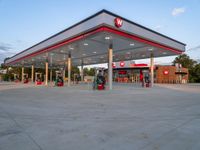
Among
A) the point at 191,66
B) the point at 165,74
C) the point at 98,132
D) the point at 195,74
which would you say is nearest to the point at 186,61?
the point at 191,66

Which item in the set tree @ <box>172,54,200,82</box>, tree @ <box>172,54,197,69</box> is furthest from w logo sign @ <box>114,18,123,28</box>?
tree @ <box>172,54,197,69</box>

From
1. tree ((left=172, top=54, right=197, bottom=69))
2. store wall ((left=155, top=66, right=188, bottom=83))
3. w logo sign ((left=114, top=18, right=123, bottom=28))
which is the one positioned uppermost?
tree ((left=172, top=54, right=197, bottom=69))

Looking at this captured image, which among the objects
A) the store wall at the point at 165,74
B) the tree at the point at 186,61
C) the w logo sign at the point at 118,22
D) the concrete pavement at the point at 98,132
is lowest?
the concrete pavement at the point at 98,132

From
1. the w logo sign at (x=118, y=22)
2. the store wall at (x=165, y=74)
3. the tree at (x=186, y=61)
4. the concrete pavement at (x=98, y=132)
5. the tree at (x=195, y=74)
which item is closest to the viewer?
the concrete pavement at (x=98, y=132)

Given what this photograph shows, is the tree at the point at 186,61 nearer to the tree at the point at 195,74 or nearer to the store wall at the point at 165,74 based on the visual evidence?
the tree at the point at 195,74

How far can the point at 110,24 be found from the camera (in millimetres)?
12078

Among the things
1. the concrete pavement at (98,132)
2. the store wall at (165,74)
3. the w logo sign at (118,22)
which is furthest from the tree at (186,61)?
the concrete pavement at (98,132)

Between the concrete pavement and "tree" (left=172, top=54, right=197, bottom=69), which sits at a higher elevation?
"tree" (left=172, top=54, right=197, bottom=69)

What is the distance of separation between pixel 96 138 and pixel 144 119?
2.08m

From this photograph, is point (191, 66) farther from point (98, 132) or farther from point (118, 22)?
point (98, 132)

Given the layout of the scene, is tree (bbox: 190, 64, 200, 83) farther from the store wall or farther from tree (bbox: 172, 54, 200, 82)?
the store wall

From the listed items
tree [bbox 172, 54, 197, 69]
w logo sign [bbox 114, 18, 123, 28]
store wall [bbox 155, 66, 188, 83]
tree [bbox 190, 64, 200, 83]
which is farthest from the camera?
tree [bbox 172, 54, 197, 69]

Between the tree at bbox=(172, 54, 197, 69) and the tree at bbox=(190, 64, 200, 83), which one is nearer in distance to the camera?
the tree at bbox=(190, 64, 200, 83)

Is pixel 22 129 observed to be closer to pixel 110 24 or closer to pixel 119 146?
pixel 119 146
